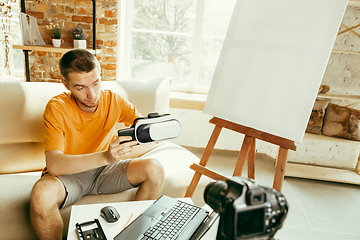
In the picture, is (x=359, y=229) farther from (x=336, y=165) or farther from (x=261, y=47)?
(x=261, y=47)

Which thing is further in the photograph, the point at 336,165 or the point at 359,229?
the point at 336,165

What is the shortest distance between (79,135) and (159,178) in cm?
47

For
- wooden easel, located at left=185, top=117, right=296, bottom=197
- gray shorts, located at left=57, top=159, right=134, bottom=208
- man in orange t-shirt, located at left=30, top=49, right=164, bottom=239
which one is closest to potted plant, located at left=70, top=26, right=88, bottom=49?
man in orange t-shirt, located at left=30, top=49, right=164, bottom=239

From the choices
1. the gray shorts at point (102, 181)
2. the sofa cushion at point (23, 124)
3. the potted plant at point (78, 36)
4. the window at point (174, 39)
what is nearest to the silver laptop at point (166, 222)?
the gray shorts at point (102, 181)

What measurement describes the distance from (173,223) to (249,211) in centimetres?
53

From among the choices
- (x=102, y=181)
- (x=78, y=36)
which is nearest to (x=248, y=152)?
(x=102, y=181)

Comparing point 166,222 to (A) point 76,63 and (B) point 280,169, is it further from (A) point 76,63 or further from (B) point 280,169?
(A) point 76,63

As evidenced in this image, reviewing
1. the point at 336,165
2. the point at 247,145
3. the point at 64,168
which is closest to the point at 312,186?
the point at 336,165

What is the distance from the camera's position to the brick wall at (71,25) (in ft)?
8.41

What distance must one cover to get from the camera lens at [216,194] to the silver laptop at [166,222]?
16.1 inches

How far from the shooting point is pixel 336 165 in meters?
2.68

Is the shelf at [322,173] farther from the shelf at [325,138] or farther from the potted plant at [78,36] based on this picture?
the potted plant at [78,36]

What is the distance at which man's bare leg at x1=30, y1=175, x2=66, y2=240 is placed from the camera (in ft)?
3.61

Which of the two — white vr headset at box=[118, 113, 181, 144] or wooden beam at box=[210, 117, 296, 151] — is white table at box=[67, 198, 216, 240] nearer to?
white vr headset at box=[118, 113, 181, 144]
